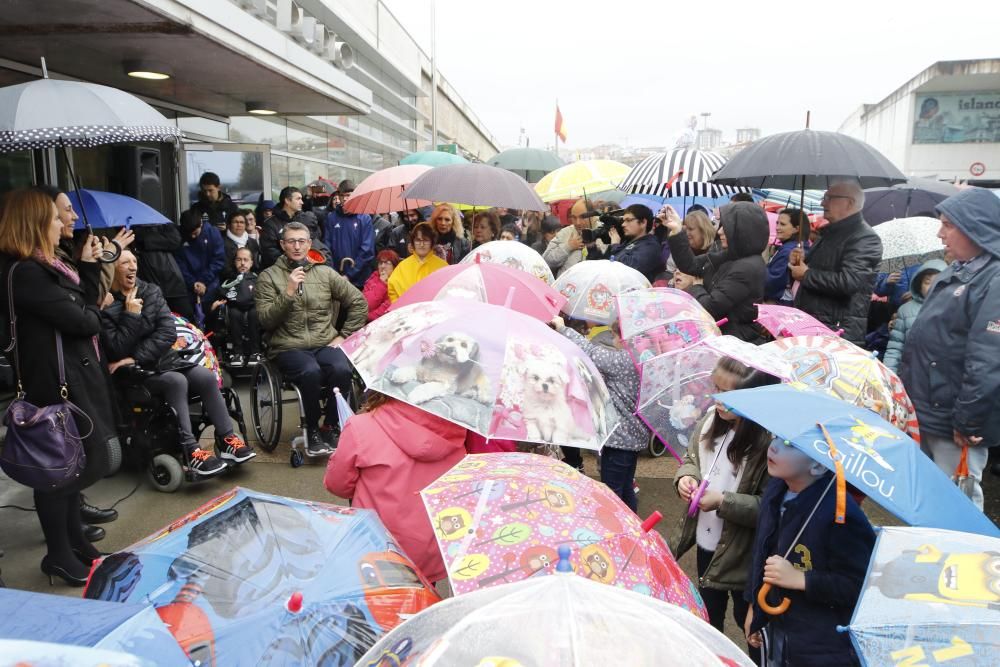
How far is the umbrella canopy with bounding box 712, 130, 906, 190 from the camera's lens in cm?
496

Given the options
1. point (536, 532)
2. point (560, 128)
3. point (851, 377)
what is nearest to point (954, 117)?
point (560, 128)

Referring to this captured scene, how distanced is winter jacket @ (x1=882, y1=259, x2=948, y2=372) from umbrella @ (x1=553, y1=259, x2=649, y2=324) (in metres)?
1.79

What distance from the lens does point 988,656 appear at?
1405 mm

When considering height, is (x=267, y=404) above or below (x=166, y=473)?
above

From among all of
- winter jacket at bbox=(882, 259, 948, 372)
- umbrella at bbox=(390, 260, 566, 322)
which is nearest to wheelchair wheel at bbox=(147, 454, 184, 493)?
umbrella at bbox=(390, 260, 566, 322)

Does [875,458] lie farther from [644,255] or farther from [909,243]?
[909,243]

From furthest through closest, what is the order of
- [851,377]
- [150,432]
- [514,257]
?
[514,257] → [150,432] → [851,377]

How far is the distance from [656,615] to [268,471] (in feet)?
16.0

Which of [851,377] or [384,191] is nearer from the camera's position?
[851,377]

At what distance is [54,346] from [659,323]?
3.12 metres

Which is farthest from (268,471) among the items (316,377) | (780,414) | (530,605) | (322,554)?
(530,605)

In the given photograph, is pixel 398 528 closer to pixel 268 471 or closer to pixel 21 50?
pixel 268 471

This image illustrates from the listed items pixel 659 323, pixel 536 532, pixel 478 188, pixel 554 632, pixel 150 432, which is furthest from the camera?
pixel 478 188

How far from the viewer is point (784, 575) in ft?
7.52
